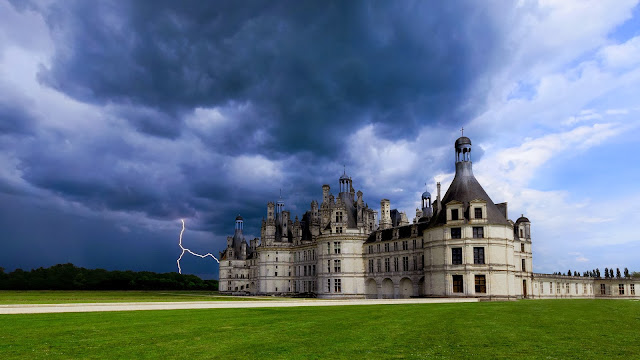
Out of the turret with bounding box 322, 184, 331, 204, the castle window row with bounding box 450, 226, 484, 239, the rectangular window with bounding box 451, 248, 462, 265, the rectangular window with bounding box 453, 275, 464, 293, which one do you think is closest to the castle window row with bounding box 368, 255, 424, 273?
the rectangular window with bounding box 451, 248, 462, 265

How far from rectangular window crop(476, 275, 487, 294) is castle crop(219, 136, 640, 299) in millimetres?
123

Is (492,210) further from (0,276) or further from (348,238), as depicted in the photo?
(0,276)

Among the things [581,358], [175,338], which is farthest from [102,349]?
[581,358]

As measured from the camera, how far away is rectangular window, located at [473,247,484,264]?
198ft

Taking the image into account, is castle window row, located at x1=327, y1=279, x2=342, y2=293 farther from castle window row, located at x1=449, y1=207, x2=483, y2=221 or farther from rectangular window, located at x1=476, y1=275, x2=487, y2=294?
rectangular window, located at x1=476, y1=275, x2=487, y2=294

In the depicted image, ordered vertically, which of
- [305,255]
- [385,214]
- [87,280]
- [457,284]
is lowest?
[87,280]

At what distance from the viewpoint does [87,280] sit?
5527 inches

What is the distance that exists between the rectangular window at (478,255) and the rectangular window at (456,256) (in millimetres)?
1731

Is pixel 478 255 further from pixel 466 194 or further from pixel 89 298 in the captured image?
pixel 89 298

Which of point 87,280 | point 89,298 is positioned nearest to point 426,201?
point 89,298

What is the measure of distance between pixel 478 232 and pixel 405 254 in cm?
1569

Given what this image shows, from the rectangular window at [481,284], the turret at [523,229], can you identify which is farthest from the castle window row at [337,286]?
the turret at [523,229]

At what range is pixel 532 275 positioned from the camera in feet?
236

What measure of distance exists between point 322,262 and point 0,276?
103 metres
